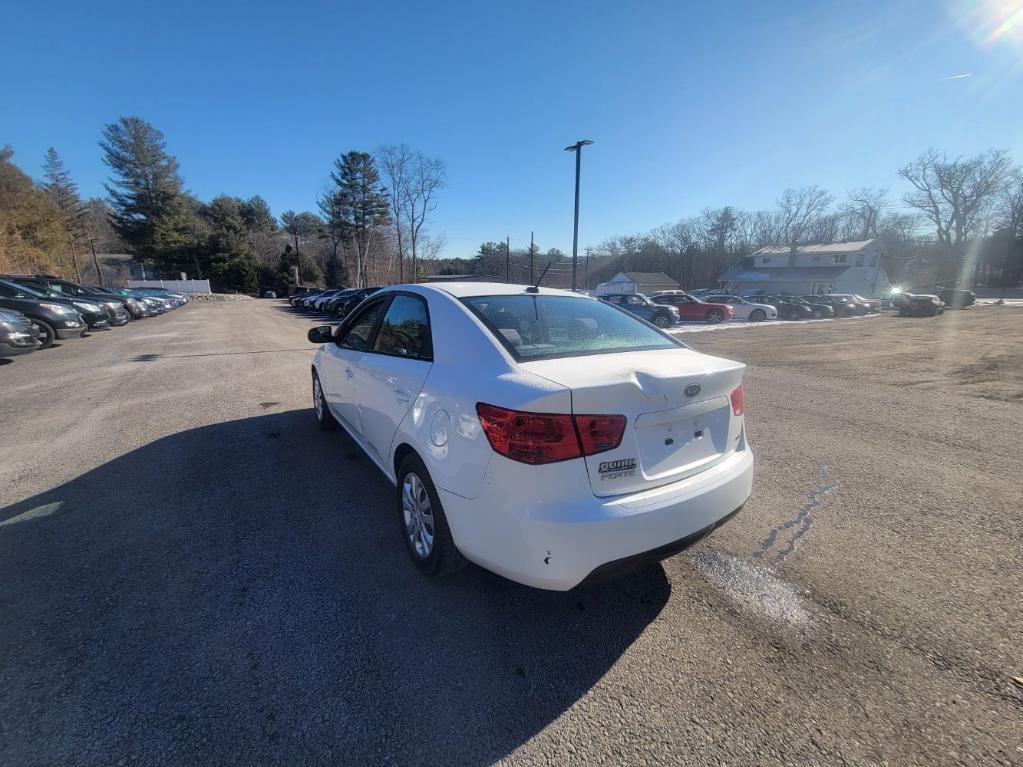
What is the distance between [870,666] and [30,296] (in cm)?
1837

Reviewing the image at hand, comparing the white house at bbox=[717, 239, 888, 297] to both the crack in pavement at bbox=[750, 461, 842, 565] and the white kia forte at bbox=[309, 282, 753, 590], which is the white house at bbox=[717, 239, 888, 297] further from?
the white kia forte at bbox=[309, 282, 753, 590]

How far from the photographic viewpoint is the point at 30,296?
1211 centimetres

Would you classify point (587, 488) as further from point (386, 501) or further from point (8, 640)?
point (8, 640)

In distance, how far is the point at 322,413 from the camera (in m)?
5.05

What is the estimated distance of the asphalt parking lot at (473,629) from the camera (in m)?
1.70

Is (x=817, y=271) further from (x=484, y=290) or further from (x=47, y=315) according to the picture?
(x=47, y=315)

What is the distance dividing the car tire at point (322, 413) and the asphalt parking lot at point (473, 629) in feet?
1.93

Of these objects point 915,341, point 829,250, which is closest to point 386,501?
point 915,341

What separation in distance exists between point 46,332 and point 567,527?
15.7 m

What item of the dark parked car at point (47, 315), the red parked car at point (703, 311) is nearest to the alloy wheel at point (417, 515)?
the dark parked car at point (47, 315)

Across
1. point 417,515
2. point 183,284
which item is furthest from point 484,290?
point 183,284

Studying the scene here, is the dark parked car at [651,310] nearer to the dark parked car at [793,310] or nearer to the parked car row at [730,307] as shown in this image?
the parked car row at [730,307]

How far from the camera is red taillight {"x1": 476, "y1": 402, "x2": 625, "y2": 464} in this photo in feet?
6.25

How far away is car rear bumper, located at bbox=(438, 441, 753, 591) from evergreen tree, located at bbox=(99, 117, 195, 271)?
70565 mm
